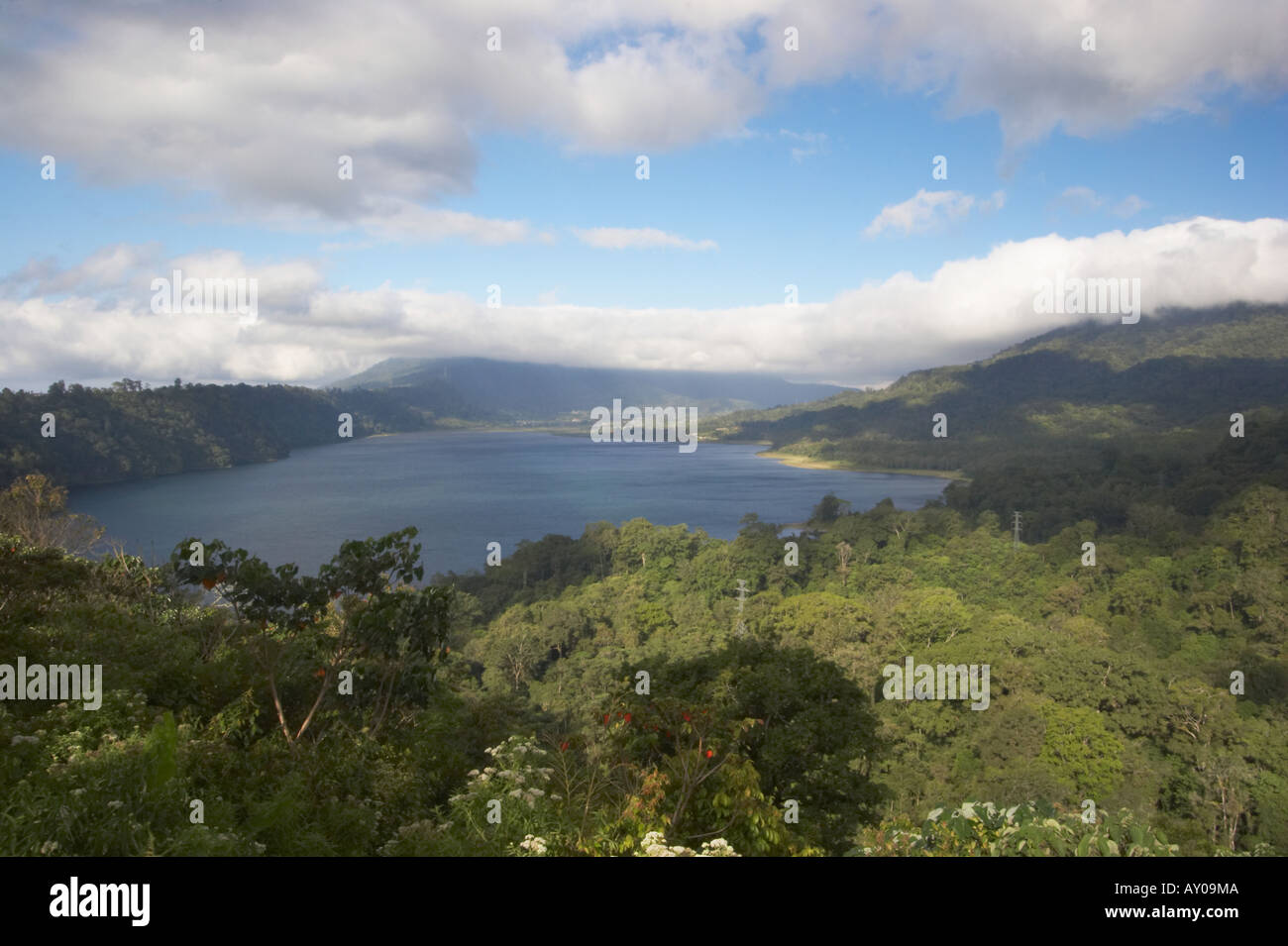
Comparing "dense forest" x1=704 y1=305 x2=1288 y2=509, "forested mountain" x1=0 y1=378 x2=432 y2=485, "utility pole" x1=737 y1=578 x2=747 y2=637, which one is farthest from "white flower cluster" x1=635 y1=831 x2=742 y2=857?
"dense forest" x1=704 y1=305 x2=1288 y2=509

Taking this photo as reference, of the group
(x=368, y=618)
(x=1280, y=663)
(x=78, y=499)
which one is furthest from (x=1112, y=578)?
(x=78, y=499)

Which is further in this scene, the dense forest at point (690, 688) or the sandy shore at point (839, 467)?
the sandy shore at point (839, 467)

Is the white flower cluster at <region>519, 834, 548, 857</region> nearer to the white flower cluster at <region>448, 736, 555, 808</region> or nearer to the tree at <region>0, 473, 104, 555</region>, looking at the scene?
the white flower cluster at <region>448, 736, 555, 808</region>

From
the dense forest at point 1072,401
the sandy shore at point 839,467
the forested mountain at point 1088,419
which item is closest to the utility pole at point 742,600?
the forested mountain at point 1088,419

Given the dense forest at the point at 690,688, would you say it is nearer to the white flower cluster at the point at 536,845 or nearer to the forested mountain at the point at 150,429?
the white flower cluster at the point at 536,845

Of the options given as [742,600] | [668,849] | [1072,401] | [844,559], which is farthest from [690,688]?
[1072,401]
